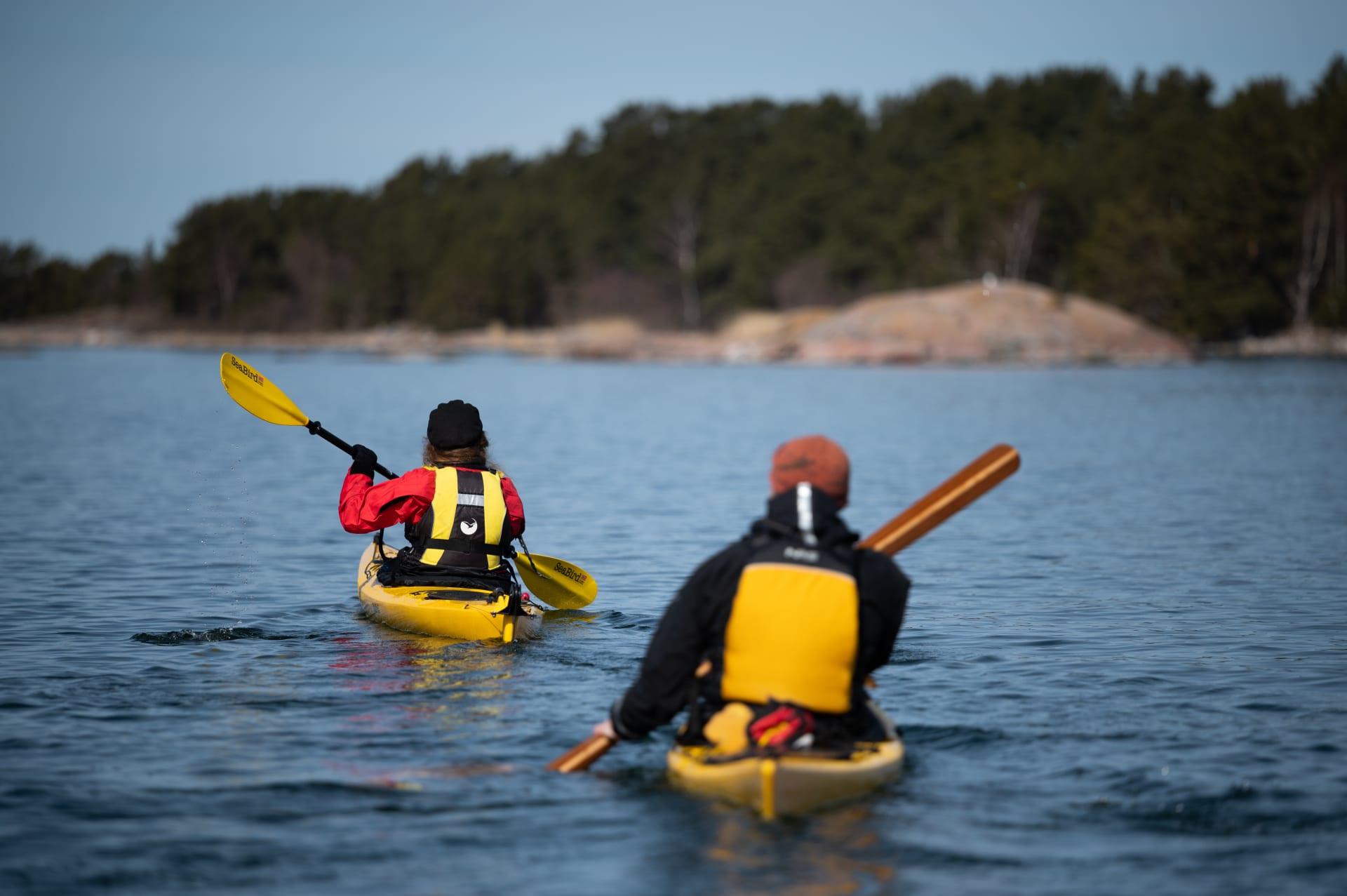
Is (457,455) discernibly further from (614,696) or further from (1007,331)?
(1007,331)

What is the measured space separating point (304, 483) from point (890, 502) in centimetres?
880

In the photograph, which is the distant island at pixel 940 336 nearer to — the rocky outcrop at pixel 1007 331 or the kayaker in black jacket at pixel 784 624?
the rocky outcrop at pixel 1007 331

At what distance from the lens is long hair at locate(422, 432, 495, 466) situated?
31.9 feet

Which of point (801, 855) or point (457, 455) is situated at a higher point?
point (457, 455)

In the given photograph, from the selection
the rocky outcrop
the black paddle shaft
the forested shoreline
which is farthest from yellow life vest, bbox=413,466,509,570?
the forested shoreline

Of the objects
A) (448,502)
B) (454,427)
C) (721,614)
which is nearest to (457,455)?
(454,427)

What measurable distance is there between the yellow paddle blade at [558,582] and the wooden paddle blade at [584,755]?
15.3 feet

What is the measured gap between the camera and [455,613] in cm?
982

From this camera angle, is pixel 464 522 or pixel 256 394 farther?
pixel 256 394

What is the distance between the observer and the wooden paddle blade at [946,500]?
658 cm

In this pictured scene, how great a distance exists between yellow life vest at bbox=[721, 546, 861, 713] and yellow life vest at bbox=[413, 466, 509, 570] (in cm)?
390

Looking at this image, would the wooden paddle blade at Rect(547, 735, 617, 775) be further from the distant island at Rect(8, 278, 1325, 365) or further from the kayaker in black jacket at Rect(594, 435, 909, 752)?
the distant island at Rect(8, 278, 1325, 365)

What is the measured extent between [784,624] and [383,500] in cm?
427

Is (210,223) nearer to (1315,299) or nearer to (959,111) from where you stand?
(959,111)
